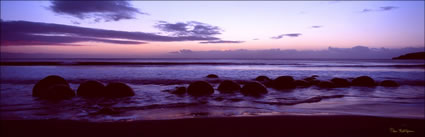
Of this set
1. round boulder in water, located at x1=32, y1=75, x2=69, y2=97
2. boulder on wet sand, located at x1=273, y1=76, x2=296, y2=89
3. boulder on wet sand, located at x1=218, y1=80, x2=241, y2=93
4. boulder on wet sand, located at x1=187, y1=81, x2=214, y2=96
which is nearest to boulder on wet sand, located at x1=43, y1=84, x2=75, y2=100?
round boulder in water, located at x1=32, y1=75, x2=69, y2=97

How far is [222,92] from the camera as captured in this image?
39.4 feet

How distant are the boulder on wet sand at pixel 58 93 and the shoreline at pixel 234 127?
400cm

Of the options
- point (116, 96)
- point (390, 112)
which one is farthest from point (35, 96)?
point (390, 112)

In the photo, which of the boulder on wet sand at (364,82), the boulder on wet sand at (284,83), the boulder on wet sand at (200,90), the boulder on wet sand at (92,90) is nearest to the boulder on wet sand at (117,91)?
the boulder on wet sand at (92,90)

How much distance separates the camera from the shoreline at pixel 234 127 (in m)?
5.05

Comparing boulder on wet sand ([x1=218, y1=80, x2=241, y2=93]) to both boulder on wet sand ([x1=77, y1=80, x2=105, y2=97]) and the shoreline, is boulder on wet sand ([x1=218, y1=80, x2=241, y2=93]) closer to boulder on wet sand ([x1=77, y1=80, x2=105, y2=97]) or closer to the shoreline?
boulder on wet sand ([x1=77, y1=80, x2=105, y2=97])

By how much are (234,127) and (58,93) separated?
7.93 m

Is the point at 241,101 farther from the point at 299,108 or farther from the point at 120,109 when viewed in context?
the point at 120,109

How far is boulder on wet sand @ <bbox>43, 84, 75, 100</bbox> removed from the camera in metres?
9.95

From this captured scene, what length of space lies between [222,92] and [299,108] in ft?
14.7

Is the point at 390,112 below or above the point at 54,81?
below

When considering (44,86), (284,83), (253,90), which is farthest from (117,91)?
(284,83)

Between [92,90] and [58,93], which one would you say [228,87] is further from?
[58,93]

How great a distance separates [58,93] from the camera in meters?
10.1
